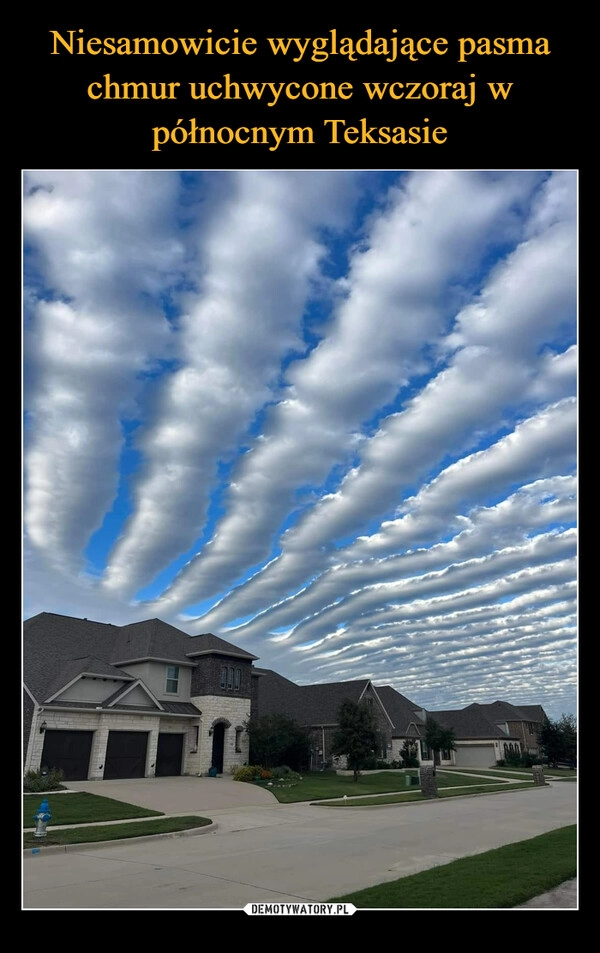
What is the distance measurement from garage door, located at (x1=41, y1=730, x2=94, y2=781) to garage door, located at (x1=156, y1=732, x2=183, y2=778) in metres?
5.24

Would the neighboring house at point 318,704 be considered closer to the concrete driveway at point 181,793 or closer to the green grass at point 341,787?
the green grass at point 341,787

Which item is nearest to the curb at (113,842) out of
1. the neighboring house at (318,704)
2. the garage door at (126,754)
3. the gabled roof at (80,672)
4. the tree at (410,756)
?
the gabled roof at (80,672)

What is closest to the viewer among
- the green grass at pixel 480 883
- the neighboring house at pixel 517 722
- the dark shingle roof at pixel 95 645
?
the green grass at pixel 480 883

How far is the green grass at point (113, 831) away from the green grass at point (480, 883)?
25.8 ft

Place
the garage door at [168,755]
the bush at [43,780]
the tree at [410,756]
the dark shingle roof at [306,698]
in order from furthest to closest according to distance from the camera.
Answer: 1. the tree at [410,756]
2. the dark shingle roof at [306,698]
3. the garage door at [168,755]
4. the bush at [43,780]

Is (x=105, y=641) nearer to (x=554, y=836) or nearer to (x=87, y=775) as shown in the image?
(x=87, y=775)

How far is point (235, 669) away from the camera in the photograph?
39.7 metres

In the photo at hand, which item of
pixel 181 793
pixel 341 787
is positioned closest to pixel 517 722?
pixel 341 787

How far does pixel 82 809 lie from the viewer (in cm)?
1969

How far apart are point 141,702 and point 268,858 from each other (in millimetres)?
23433

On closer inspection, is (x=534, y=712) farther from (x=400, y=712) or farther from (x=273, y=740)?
(x=273, y=740)

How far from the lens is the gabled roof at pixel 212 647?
38531 mm
